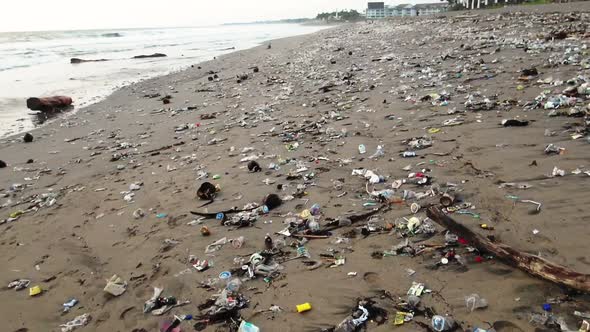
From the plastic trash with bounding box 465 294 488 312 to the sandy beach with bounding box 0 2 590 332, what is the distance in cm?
3

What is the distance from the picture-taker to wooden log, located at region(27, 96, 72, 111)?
11086 mm

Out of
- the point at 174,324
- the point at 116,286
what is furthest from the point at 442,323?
the point at 116,286

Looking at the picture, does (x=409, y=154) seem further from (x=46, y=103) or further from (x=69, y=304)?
(x=46, y=103)

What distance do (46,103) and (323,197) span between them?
36.3ft

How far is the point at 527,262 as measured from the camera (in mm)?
2412

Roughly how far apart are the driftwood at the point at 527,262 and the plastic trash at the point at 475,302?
15.4 inches

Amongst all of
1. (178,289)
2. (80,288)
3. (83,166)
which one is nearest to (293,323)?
(178,289)

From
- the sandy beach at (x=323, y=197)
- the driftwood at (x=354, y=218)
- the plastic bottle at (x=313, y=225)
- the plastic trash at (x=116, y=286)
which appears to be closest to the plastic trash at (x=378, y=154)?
the sandy beach at (x=323, y=197)

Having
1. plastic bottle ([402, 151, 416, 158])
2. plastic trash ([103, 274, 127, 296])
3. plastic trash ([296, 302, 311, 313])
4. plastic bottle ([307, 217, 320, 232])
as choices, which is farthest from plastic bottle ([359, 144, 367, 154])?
plastic trash ([103, 274, 127, 296])

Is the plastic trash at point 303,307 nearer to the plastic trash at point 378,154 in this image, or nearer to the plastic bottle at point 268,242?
the plastic bottle at point 268,242

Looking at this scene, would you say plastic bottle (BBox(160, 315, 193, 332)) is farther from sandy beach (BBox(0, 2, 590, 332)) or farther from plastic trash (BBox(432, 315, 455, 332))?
plastic trash (BBox(432, 315, 455, 332))

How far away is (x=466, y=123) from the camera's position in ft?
18.0

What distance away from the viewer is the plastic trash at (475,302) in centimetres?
230

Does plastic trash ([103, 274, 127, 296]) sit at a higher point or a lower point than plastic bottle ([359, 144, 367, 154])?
lower
